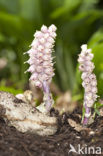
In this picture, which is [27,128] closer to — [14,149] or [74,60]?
[14,149]

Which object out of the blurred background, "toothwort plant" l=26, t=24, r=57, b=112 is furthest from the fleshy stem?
the blurred background

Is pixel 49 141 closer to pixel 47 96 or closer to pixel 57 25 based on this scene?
pixel 47 96

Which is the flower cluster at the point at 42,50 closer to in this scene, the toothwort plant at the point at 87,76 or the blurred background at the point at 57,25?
the toothwort plant at the point at 87,76

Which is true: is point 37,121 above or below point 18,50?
below

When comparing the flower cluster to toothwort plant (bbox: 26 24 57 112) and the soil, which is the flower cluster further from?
the soil

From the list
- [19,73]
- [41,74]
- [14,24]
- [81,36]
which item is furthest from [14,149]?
[19,73]
